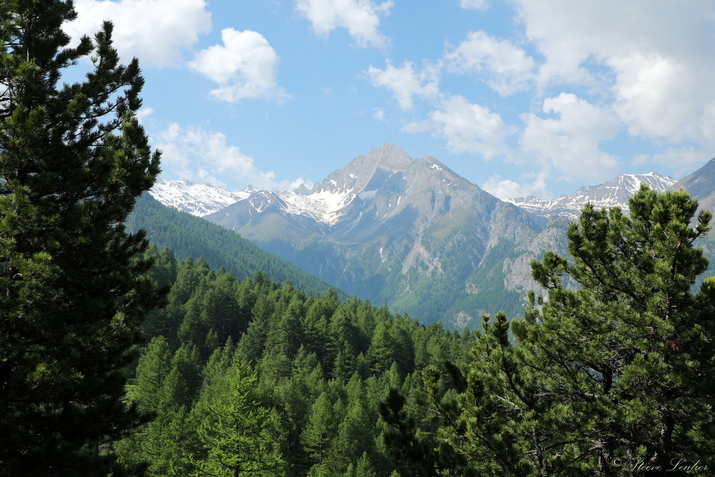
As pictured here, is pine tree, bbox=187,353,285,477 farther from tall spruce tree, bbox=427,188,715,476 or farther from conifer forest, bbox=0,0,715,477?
tall spruce tree, bbox=427,188,715,476

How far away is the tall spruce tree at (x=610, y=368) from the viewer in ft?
30.3

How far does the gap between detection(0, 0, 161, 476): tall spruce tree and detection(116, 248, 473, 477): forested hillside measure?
11.2 ft

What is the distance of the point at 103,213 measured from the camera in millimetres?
10266

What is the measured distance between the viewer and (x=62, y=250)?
369 inches

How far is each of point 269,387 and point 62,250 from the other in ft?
131

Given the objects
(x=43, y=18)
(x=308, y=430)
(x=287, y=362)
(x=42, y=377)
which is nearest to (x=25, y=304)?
(x=42, y=377)

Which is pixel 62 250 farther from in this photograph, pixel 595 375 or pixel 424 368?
pixel 595 375

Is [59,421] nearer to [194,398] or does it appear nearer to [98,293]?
[98,293]

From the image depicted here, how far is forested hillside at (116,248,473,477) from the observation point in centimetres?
2117

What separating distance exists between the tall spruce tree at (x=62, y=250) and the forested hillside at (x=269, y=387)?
3.41 m

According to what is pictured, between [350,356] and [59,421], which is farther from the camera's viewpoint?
[350,356]

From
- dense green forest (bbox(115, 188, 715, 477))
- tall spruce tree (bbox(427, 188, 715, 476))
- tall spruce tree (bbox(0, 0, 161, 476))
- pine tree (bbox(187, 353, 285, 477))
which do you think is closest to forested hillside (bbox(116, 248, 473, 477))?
pine tree (bbox(187, 353, 285, 477))

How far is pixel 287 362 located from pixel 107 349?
5280cm

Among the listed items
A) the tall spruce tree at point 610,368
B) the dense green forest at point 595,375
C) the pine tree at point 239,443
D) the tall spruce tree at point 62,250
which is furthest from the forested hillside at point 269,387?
the tall spruce tree at point 62,250
